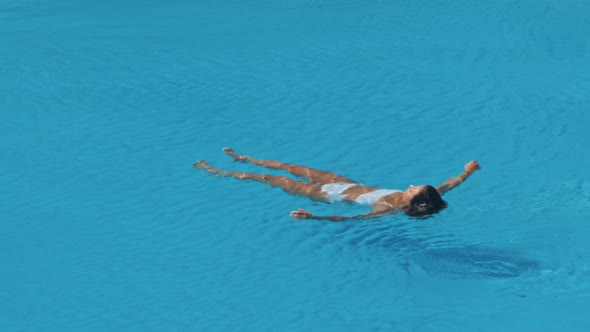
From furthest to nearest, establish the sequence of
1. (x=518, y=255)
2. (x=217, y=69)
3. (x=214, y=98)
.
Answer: (x=217, y=69), (x=214, y=98), (x=518, y=255)

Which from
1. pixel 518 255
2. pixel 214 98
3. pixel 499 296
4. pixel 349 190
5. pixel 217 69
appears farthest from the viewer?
pixel 217 69

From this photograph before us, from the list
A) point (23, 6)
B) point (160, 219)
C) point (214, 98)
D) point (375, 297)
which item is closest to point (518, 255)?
point (375, 297)

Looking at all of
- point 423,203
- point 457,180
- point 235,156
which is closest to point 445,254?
point 423,203

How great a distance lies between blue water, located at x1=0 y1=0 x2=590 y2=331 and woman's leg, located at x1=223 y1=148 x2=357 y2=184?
8.6 inches

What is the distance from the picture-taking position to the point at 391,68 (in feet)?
33.9

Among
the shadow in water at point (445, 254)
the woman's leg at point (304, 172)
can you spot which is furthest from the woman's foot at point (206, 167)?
the shadow in water at point (445, 254)

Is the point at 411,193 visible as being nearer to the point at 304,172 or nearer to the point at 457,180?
the point at 457,180

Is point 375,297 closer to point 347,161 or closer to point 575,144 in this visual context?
point 347,161

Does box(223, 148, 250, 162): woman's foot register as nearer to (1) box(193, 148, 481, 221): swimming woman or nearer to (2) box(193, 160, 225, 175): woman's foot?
(1) box(193, 148, 481, 221): swimming woman

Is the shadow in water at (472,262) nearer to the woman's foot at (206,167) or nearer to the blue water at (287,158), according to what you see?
the blue water at (287,158)

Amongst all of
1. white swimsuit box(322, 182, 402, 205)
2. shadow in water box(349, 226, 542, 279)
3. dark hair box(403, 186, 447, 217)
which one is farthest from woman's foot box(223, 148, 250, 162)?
dark hair box(403, 186, 447, 217)

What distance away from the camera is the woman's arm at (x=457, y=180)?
758cm

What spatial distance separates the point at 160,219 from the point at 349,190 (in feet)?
5.00

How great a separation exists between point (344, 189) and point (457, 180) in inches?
36.7
